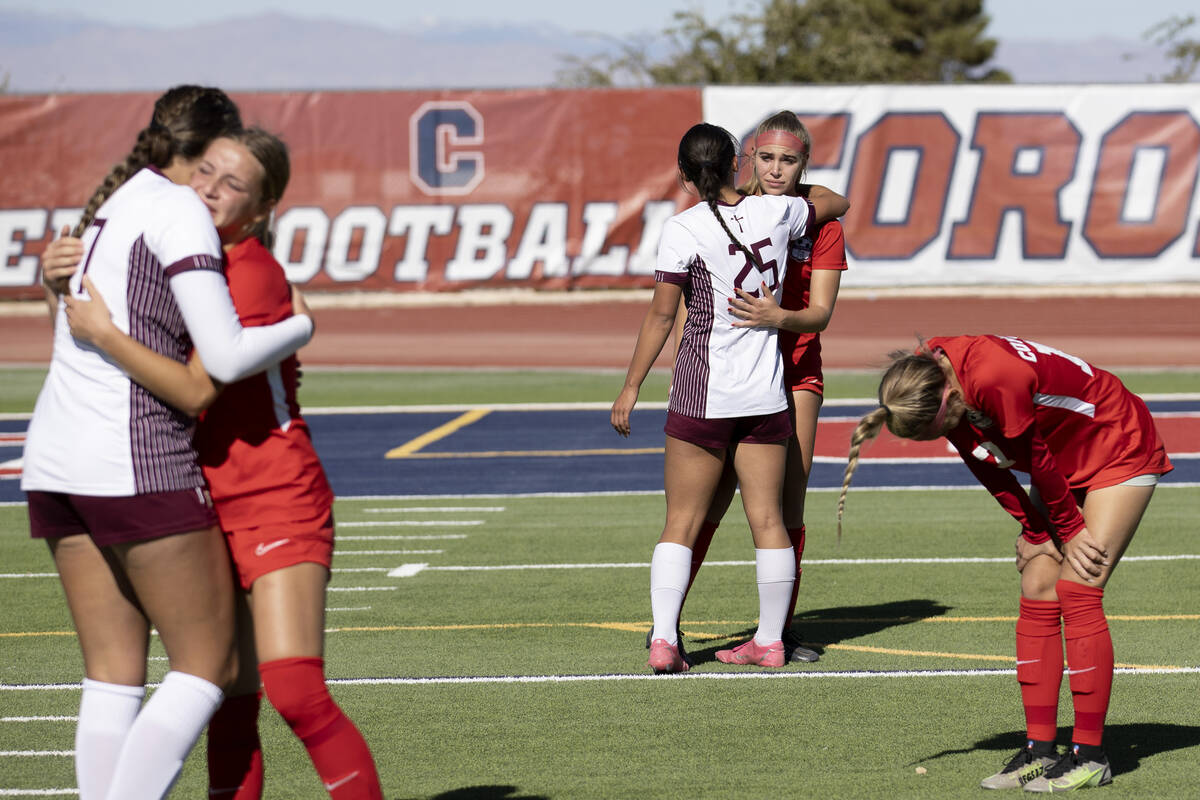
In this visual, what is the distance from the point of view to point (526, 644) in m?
6.86

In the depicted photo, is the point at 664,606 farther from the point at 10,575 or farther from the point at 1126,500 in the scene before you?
the point at 10,575

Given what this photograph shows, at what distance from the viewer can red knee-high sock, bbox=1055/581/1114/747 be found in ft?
15.4

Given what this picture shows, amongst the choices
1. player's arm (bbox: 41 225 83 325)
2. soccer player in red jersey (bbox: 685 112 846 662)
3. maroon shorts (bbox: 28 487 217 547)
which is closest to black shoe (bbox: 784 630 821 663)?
soccer player in red jersey (bbox: 685 112 846 662)

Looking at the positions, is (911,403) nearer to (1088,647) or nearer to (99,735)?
(1088,647)

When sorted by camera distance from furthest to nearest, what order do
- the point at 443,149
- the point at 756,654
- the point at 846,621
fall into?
the point at 443,149 < the point at 846,621 < the point at 756,654

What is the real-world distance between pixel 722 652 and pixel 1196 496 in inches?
209

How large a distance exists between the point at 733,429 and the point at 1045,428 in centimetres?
161

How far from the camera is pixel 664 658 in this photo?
619 cm

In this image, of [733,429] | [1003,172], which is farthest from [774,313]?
[1003,172]

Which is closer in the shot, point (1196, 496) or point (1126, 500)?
point (1126, 500)

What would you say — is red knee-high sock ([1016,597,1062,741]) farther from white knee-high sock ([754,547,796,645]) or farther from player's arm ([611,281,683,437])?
player's arm ([611,281,683,437])

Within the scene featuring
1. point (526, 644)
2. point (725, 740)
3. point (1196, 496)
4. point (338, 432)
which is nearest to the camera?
point (725, 740)

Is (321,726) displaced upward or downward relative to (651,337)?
downward

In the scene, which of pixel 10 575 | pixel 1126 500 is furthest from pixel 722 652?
pixel 10 575
